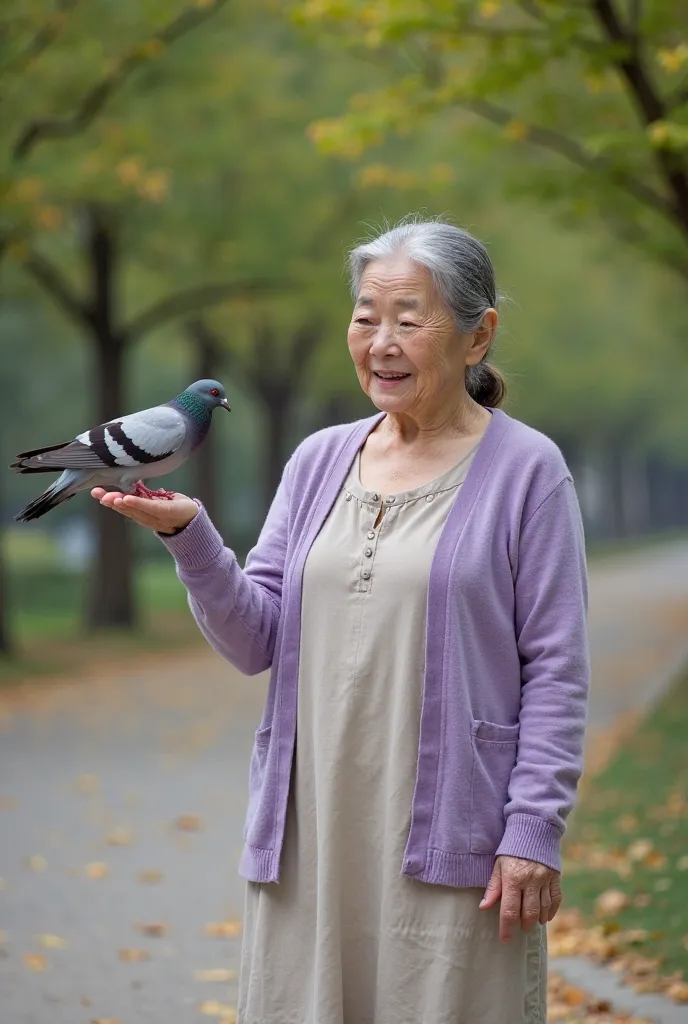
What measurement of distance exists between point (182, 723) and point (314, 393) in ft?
62.0

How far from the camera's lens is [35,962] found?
237 inches

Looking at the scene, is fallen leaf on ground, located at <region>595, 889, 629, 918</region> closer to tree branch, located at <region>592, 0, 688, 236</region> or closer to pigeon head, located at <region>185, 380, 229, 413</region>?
pigeon head, located at <region>185, 380, 229, 413</region>

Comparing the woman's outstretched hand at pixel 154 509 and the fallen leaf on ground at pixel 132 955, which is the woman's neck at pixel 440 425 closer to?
the woman's outstretched hand at pixel 154 509

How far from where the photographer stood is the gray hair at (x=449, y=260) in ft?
9.75

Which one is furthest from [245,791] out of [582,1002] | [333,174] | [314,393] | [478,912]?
[314,393]

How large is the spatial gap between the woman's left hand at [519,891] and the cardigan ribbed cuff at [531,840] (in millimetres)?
14

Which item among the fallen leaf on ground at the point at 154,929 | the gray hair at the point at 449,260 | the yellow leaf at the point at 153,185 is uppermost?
the yellow leaf at the point at 153,185

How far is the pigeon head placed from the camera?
2.84 meters

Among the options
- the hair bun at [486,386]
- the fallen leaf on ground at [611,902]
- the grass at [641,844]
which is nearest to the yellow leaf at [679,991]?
the grass at [641,844]

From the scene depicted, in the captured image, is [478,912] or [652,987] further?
[652,987]

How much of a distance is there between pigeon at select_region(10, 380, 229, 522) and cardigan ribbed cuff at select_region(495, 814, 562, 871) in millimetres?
992

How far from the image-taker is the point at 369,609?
9.66 ft

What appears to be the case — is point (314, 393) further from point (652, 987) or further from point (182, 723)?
point (652, 987)

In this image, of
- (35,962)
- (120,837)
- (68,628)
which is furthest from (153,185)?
(68,628)
